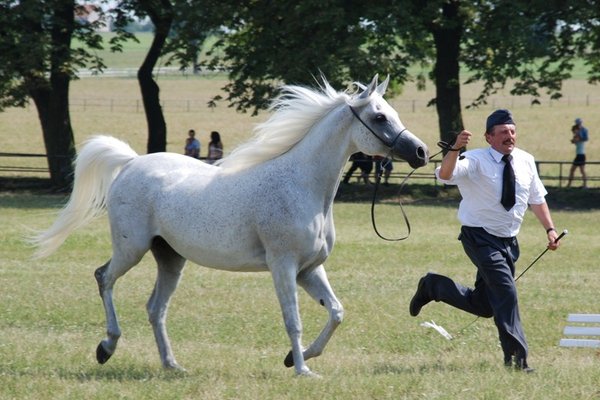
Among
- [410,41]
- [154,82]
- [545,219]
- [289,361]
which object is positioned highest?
[410,41]

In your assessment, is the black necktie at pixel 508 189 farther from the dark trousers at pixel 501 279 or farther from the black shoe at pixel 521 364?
the black shoe at pixel 521 364

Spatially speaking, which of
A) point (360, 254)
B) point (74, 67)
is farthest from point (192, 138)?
point (360, 254)

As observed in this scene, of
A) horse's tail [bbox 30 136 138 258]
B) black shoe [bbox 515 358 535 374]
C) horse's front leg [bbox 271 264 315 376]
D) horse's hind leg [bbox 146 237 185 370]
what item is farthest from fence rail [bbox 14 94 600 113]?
horse's front leg [bbox 271 264 315 376]

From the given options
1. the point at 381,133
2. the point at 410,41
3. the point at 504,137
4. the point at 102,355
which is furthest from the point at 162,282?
the point at 410,41

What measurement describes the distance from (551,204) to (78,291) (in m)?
17.5

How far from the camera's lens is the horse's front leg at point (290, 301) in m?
8.60

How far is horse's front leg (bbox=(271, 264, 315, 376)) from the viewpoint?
8.60 m

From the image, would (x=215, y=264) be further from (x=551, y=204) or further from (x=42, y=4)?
(x=42, y=4)

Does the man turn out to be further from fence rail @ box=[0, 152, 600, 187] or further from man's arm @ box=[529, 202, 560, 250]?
fence rail @ box=[0, 152, 600, 187]

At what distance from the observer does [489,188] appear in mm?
8742

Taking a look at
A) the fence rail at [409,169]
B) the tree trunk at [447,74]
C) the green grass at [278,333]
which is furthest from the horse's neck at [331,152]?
the fence rail at [409,169]

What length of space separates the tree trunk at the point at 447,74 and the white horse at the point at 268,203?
22375mm

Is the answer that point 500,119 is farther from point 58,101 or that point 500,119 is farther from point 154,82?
point 154,82

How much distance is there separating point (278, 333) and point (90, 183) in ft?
8.29
